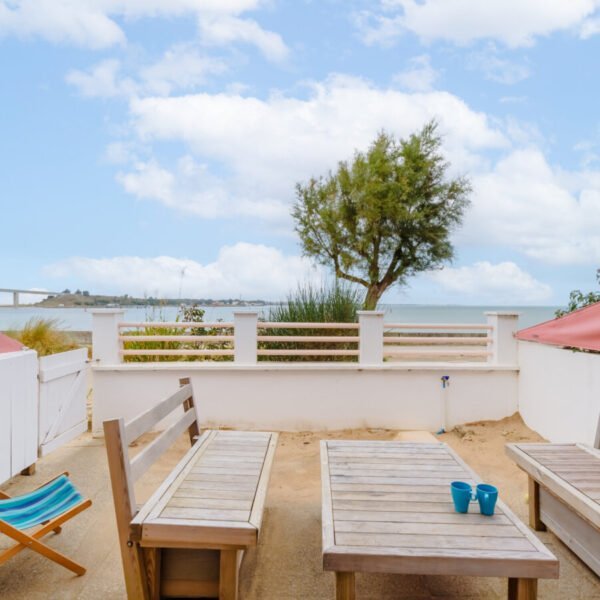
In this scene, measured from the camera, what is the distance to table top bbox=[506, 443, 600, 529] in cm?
241

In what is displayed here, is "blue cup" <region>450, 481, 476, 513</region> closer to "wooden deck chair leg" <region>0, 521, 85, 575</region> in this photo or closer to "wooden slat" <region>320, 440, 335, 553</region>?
"wooden slat" <region>320, 440, 335, 553</region>

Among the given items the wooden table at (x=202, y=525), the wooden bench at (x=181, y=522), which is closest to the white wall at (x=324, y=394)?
the wooden table at (x=202, y=525)

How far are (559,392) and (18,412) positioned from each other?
16.2 feet

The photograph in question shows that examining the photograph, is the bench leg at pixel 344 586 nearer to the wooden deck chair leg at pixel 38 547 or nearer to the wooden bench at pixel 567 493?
the wooden bench at pixel 567 493

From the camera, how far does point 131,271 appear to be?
471 inches

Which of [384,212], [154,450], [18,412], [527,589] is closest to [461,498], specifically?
[527,589]

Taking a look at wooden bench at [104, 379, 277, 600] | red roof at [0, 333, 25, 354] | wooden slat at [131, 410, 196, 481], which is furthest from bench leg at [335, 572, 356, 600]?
red roof at [0, 333, 25, 354]

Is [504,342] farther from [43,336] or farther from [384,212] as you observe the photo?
[384,212]

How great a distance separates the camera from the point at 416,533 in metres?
1.96

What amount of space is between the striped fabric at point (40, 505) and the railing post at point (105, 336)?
8.99ft

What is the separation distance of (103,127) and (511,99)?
825 cm

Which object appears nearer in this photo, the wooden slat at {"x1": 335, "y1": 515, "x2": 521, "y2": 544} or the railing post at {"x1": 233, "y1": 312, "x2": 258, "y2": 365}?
the wooden slat at {"x1": 335, "y1": 515, "x2": 521, "y2": 544}

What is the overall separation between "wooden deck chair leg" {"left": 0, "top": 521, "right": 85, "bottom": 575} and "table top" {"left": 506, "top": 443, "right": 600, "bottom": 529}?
2.64 meters

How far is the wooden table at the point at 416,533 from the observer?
69.8 inches
